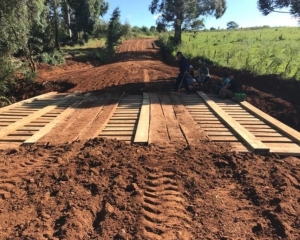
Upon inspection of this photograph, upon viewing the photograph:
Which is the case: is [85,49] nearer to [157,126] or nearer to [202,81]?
[202,81]

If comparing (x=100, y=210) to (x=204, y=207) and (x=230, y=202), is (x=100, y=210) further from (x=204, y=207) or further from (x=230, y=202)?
(x=230, y=202)

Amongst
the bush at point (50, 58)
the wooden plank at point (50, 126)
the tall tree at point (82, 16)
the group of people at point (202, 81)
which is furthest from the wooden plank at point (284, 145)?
the tall tree at point (82, 16)

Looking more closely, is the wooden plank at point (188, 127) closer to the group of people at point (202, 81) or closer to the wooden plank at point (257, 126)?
the wooden plank at point (257, 126)

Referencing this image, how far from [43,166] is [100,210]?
4.98ft

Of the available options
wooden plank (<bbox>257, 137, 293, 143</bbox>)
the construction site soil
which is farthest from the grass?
the construction site soil

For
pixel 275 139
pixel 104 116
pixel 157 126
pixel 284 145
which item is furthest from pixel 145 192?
pixel 104 116

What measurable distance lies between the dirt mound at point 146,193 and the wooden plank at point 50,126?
0.36m

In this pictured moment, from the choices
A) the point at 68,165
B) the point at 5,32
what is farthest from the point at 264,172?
the point at 5,32

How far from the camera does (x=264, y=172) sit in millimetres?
4211

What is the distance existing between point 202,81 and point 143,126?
5003 mm

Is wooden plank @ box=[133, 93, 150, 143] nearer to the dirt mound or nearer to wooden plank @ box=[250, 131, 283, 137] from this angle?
the dirt mound

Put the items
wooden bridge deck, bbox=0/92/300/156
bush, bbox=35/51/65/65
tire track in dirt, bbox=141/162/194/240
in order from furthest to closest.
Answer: bush, bbox=35/51/65/65
wooden bridge deck, bbox=0/92/300/156
tire track in dirt, bbox=141/162/194/240

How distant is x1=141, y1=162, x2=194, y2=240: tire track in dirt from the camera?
9.90ft

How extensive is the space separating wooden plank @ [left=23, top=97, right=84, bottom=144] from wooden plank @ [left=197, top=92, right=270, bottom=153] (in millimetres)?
3622
